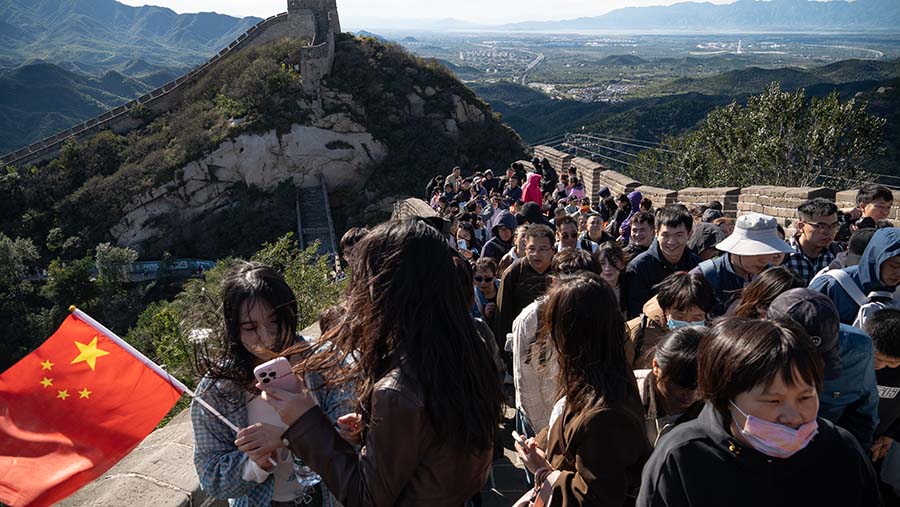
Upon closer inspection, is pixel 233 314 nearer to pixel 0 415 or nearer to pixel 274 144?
pixel 0 415

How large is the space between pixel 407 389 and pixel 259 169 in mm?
29230

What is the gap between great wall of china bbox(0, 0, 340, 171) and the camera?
107ft

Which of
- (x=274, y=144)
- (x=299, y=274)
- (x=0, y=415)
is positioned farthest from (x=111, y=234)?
(x=0, y=415)

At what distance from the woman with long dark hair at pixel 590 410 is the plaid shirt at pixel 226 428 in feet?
2.68

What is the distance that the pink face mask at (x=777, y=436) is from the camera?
1.71 m

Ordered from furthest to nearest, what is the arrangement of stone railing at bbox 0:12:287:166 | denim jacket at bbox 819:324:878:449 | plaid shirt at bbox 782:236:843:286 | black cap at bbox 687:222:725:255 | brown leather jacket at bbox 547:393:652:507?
1. stone railing at bbox 0:12:287:166
2. black cap at bbox 687:222:725:255
3. plaid shirt at bbox 782:236:843:286
4. denim jacket at bbox 819:324:878:449
5. brown leather jacket at bbox 547:393:652:507

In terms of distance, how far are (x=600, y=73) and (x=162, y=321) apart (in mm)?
184002

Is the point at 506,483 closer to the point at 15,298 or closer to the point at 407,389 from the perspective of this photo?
the point at 407,389

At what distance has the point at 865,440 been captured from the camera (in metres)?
2.62

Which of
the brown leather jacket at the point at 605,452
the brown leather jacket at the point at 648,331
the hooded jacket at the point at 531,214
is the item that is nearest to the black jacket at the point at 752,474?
the brown leather jacket at the point at 605,452

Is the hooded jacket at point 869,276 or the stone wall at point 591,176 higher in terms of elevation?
the hooded jacket at point 869,276

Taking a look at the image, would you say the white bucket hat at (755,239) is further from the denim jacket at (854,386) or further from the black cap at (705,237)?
the denim jacket at (854,386)

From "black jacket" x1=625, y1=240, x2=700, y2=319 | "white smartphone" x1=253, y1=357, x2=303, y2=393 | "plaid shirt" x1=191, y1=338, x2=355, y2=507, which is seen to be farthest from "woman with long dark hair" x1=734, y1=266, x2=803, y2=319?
"white smartphone" x1=253, y1=357, x2=303, y2=393

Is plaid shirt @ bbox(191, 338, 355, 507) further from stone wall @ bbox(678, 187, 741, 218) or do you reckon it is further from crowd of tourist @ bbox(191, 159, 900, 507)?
stone wall @ bbox(678, 187, 741, 218)
